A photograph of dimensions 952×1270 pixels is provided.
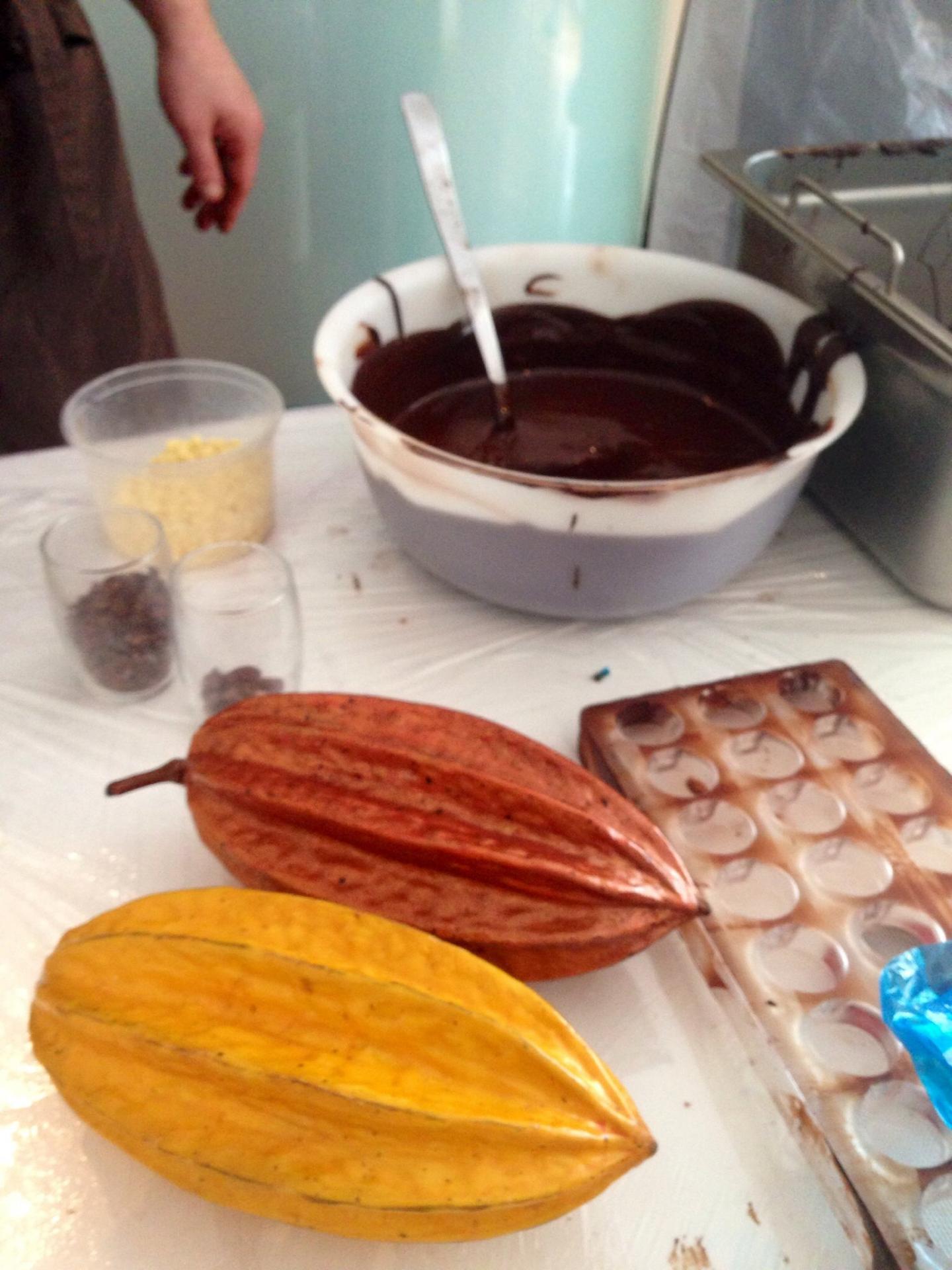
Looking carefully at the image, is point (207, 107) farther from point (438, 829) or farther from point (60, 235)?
point (438, 829)

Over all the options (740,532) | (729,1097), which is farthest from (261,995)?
(740,532)

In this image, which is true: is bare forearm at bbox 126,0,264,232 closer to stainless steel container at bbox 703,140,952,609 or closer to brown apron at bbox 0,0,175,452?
brown apron at bbox 0,0,175,452

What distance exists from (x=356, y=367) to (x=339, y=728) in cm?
28

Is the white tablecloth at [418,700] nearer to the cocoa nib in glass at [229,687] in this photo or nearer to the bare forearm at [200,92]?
the cocoa nib in glass at [229,687]

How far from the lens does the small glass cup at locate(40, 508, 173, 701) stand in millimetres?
483

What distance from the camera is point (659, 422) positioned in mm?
604

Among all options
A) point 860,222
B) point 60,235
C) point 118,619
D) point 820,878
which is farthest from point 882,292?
point 60,235

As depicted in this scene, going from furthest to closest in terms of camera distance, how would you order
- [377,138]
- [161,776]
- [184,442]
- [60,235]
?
[377,138], [60,235], [184,442], [161,776]

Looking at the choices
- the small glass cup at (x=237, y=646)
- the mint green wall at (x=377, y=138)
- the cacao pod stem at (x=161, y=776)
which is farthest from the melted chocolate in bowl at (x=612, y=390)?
the mint green wall at (x=377, y=138)

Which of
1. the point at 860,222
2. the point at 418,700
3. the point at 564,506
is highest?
the point at 860,222

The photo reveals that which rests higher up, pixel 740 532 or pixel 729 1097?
pixel 740 532

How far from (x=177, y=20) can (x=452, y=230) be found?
0.27 metres

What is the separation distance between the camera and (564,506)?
1.51 ft

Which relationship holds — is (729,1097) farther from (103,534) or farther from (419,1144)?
(103,534)
